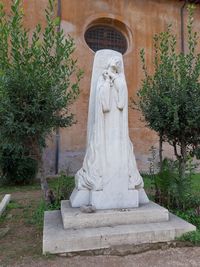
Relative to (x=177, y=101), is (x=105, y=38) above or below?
above

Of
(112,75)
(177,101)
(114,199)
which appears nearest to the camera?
(114,199)

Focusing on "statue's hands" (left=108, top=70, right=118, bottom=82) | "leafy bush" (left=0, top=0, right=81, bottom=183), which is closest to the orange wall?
"leafy bush" (left=0, top=0, right=81, bottom=183)

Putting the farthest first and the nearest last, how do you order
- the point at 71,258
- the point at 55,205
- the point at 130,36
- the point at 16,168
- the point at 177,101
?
the point at 130,36
the point at 16,168
the point at 55,205
the point at 177,101
the point at 71,258

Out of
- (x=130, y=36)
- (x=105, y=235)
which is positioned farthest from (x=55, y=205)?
(x=130, y=36)

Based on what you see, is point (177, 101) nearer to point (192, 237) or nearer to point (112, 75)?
point (112, 75)

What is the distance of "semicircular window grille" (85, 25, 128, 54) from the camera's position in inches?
519

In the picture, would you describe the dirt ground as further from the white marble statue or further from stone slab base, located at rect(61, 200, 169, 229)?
the white marble statue

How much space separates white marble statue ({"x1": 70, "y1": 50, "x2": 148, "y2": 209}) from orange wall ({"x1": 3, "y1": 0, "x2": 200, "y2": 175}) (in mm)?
7531

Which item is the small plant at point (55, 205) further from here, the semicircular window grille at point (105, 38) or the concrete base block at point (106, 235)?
the semicircular window grille at point (105, 38)

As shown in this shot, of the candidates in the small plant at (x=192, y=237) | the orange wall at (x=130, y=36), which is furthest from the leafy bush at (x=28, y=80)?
the orange wall at (x=130, y=36)

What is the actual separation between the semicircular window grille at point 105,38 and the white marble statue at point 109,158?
9.10 m

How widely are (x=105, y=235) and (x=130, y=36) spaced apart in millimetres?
11633

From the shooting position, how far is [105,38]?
44.2 feet

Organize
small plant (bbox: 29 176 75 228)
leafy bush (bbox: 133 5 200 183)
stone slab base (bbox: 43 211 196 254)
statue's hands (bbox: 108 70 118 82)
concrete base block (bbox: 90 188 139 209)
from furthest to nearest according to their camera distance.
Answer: leafy bush (bbox: 133 5 200 183) → small plant (bbox: 29 176 75 228) → statue's hands (bbox: 108 70 118 82) → concrete base block (bbox: 90 188 139 209) → stone slab base (bbox: 43 211 196 254)
